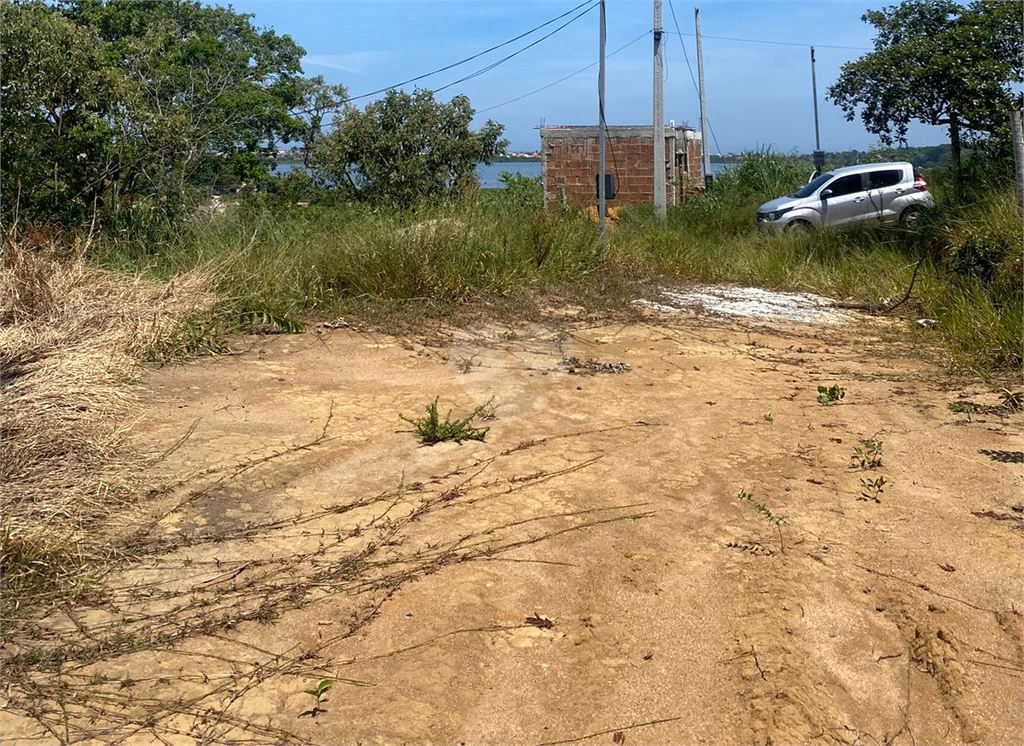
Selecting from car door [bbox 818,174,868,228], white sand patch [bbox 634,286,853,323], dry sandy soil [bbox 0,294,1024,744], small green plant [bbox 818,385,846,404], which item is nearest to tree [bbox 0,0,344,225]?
dry sandy soil [bbox 0,294,1024,744]

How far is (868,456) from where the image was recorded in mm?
5117

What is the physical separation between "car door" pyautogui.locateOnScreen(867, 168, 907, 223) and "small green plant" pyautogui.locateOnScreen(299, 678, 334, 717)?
13.9 m

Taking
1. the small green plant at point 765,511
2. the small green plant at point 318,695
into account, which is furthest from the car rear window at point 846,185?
the small green plant at point 318,695

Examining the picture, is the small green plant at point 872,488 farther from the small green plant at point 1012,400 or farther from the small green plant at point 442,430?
the small green plant at point 442,430

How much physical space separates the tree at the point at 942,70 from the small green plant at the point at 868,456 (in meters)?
8.49

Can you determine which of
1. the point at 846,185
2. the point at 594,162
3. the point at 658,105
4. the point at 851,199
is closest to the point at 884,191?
the point at 851,199

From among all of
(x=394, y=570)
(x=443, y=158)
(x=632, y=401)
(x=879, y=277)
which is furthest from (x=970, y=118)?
(x=394, y=570)

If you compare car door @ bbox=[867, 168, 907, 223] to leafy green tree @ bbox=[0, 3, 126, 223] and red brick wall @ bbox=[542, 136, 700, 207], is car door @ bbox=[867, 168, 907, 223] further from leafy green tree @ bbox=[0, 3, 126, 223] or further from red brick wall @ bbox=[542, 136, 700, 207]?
leafy green tree @ bbox=[0, 3, 126, 223]

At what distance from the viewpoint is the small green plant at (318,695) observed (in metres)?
2.94

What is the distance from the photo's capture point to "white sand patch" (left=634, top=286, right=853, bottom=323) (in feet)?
31.3

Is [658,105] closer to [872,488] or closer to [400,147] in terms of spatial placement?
[400,147]

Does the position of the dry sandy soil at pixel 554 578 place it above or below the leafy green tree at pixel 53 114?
below

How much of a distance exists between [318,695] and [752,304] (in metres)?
7.96

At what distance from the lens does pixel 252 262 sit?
338 inches
